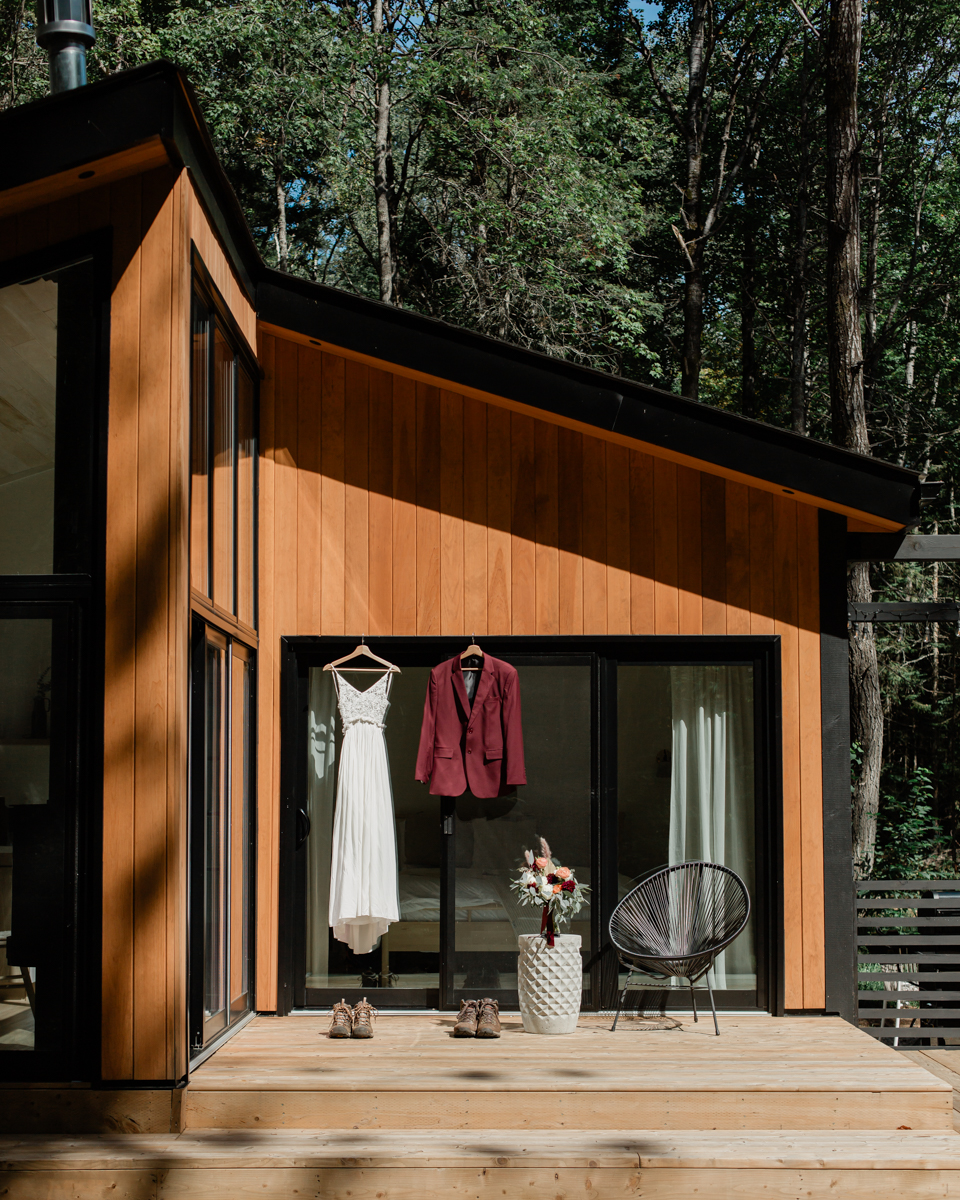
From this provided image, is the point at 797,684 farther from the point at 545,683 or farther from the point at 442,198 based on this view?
the point at 442,198

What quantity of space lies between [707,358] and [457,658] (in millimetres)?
14497

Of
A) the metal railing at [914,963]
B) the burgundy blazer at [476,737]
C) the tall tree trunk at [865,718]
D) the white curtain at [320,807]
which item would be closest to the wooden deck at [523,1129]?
the white curtain at [320,807]

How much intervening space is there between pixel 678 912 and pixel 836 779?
1047 millimetres

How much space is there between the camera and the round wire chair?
5.34m

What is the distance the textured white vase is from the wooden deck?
8.7 inches

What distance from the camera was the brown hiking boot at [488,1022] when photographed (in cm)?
489

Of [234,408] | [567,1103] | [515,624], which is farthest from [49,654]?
[567,1103]

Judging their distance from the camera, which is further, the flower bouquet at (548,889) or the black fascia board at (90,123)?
the flower bouquet at (548,889)

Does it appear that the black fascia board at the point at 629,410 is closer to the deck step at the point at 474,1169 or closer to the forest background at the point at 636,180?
the deck step at the point at 474,1169

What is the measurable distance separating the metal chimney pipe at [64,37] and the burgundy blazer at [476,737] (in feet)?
11.1

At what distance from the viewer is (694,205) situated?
1458 centimetres

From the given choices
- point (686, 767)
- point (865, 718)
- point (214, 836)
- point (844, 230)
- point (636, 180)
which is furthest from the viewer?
point (636, 180)

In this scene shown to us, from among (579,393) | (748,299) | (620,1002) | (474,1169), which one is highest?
(748,299)

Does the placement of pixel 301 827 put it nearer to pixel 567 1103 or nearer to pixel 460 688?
pixel 460 688
